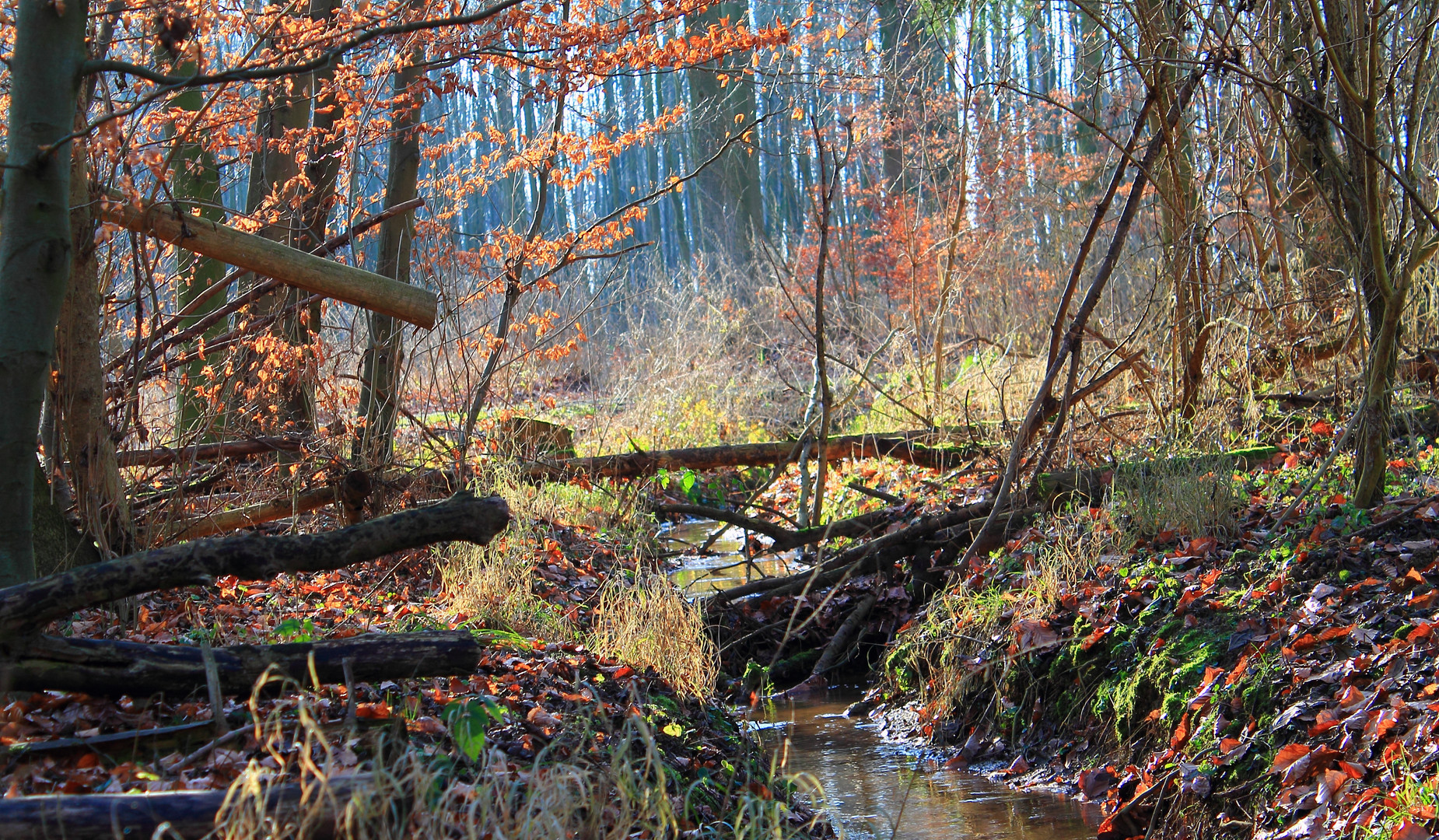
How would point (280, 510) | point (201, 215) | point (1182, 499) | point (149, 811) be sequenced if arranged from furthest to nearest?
point (280, 510), point (1182, 499), point (201, 215), point (149, 811)

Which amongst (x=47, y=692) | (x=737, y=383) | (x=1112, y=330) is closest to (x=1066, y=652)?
(x=47, y=692)

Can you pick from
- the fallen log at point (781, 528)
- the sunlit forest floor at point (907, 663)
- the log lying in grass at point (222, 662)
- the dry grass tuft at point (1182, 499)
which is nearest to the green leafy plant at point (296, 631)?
the sunlit forest floor at point (907, 663)

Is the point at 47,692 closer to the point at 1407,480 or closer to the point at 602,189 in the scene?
the point at 1407,480

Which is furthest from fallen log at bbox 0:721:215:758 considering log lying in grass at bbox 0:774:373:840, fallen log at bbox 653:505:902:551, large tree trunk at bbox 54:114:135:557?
fallen log at bbox 653:505:902:551

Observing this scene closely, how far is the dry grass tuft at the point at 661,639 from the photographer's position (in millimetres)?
4832

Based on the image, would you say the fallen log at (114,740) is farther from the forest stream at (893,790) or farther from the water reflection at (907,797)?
the water reflection at (907,797)

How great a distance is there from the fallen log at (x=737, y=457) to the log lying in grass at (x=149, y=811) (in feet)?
18.3

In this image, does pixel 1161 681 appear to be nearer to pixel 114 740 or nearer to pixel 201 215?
pixel 114 740

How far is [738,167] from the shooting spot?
26062mm

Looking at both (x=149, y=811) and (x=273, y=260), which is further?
(x=273, y=260)

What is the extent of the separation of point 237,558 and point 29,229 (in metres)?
1.26

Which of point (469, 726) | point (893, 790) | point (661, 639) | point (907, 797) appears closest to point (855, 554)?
point (661, 639)

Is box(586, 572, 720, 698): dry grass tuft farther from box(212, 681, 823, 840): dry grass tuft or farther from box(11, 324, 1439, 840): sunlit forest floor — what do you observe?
box(212, 681, 823, 840): dry grass tuft

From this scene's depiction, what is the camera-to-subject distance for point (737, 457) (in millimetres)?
8047
